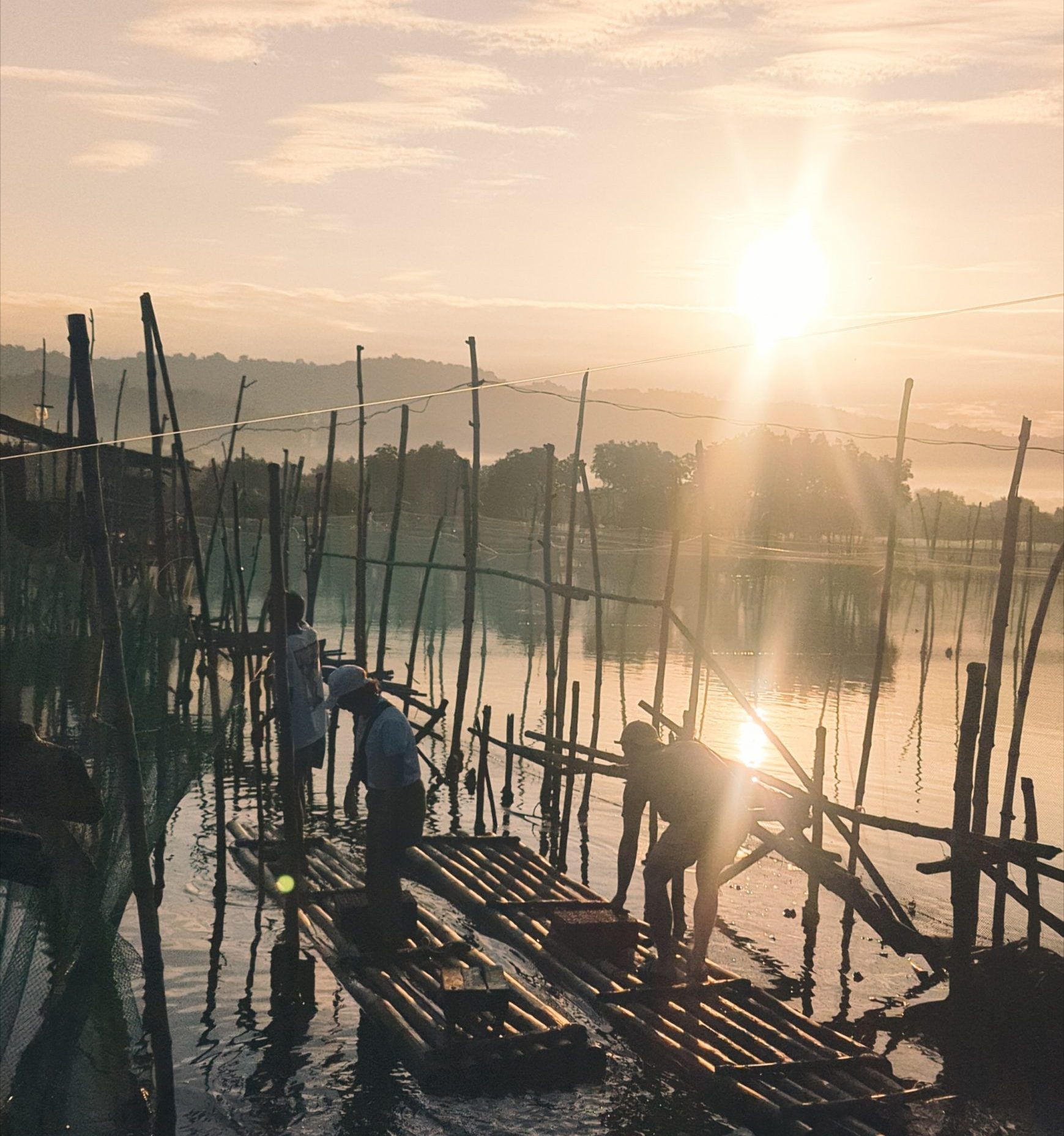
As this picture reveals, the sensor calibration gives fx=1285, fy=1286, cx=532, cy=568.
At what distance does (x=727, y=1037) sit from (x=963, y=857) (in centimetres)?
208

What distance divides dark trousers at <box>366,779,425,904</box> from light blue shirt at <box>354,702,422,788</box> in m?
0.06

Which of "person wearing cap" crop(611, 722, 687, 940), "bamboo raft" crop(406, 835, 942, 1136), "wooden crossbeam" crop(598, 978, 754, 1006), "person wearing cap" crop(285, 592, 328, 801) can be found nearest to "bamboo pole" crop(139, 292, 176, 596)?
"person wearing cap" crop(285, 592, 328, 801)

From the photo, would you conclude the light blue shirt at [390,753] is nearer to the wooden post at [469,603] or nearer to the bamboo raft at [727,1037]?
the bamboo raft at [727,1037]

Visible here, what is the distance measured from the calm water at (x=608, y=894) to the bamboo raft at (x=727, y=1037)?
352 mm

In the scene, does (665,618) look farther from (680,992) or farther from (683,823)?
(680,992)

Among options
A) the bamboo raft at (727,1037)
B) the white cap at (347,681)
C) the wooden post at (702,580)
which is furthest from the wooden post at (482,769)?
the white cap at (347,681)

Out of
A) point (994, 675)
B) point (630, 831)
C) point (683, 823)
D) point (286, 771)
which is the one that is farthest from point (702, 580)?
point (286, 771)

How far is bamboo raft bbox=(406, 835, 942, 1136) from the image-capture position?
5.91 meters

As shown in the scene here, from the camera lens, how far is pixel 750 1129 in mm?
6281

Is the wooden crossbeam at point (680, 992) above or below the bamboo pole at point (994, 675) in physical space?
below

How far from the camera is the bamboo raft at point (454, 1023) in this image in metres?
6.36

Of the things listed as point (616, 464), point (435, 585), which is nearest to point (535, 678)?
point (435, 585)

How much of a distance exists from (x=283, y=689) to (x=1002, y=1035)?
4802 millimetres

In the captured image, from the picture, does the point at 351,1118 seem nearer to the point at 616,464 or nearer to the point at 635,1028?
the point at 635,1028
